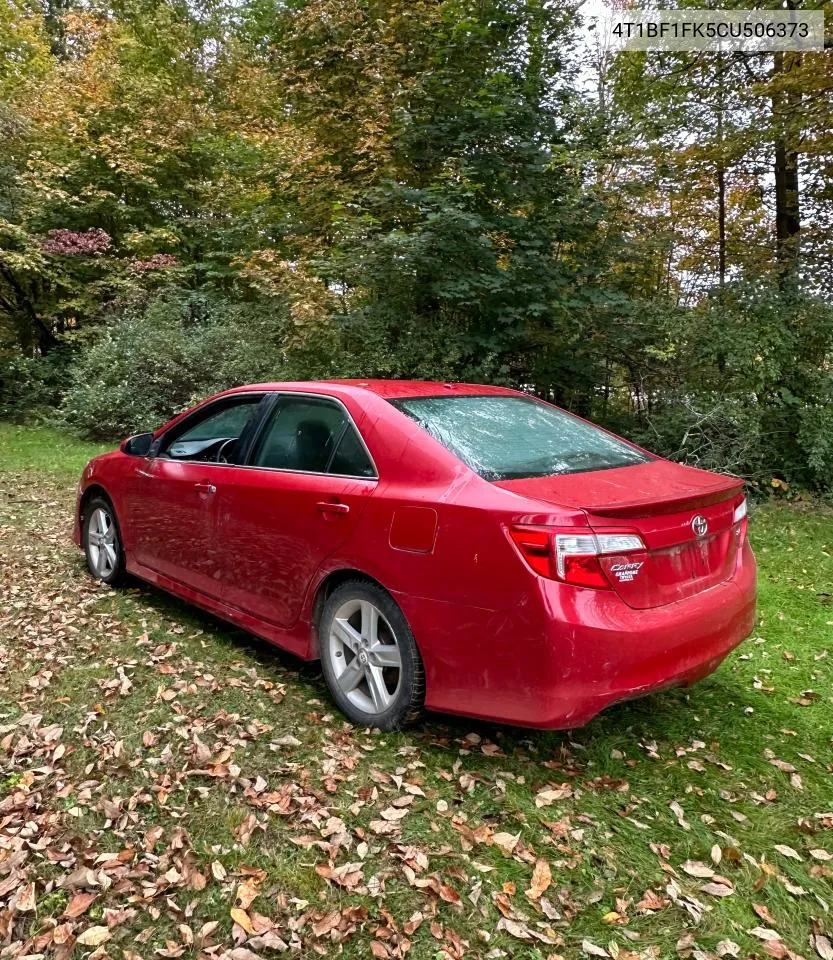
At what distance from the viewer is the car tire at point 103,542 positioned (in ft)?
16.3

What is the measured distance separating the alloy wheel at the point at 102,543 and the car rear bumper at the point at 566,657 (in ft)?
9.95

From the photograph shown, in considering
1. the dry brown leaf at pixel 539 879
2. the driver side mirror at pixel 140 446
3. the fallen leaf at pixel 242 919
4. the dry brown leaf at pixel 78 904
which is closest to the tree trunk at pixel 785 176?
the driver side mirror at pixel 140 446

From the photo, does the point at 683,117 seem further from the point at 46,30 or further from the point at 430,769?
the point at 46,30

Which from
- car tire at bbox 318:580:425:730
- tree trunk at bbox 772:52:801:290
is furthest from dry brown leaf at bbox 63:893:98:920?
tree trunk at bbox 772:52:801:290

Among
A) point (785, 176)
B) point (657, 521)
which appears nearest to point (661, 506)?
point (657, 521)

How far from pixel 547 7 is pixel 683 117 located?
2.33 metres

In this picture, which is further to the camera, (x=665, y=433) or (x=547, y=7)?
(x=547, y=7)

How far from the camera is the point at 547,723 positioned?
2.55m

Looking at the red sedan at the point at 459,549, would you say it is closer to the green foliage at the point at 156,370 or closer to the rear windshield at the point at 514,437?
the rear windshield at the point at 514,437

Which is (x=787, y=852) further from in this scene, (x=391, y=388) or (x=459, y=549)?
(x=391, y=388)

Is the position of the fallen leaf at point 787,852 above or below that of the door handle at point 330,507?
below

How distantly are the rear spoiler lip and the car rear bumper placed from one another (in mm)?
289

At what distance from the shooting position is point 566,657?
2.47 metres

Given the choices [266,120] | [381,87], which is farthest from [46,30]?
[381,87]
